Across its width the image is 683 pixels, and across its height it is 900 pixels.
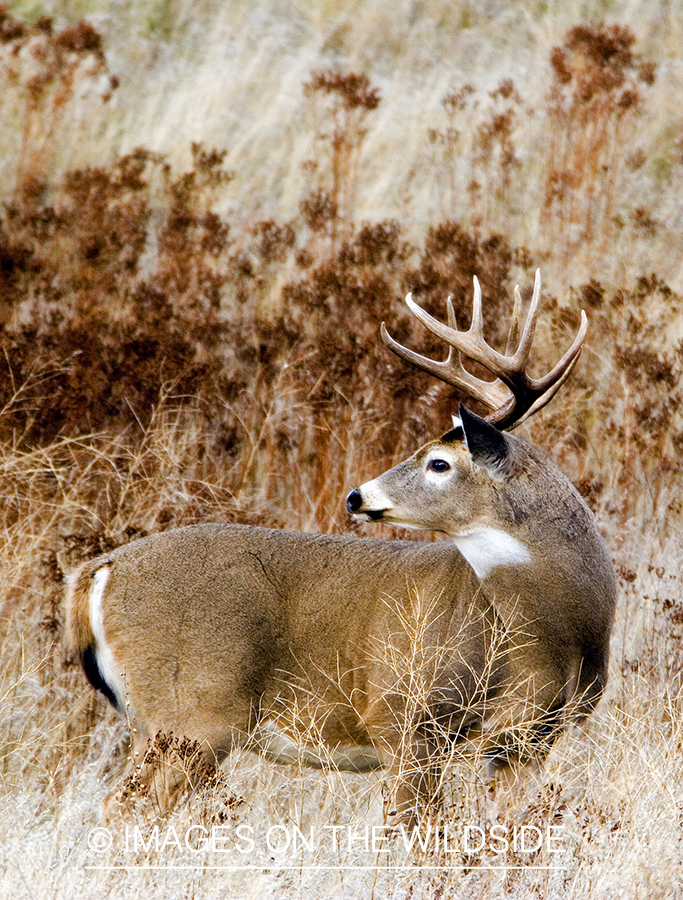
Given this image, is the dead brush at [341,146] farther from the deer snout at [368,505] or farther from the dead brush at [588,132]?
the deer snout at [368,505]

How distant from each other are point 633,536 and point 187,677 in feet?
10.8

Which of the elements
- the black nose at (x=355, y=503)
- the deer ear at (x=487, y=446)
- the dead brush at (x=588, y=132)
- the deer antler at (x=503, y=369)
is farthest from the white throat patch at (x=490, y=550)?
the dead brush at (x=588, y=132)

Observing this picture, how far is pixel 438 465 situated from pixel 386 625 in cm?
65

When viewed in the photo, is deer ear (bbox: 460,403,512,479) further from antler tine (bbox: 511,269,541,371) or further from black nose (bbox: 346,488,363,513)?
black nose (bbox: 346,488,363,513)

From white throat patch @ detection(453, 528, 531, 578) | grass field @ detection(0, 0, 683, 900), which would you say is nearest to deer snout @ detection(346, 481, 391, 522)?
white throat patch @ detection(453, 528, 531, 578)

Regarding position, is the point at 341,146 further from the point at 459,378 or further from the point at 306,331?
the point at 459,378

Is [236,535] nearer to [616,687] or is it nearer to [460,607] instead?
[460,607]

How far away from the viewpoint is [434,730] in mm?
4359

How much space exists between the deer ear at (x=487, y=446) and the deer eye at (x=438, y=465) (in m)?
0.13

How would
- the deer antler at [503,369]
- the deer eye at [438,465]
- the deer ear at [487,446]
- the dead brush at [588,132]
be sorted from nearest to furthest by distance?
the deer ear at [487,446], the deer eye at [438,465], the deer antler at [503,369], the dead brush at [588,132]

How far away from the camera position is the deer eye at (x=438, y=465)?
15.6ft

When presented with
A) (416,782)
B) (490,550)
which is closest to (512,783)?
(416,782)

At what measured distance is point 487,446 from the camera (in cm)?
462

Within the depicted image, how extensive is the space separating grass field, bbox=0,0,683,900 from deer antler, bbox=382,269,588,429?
4.20 ft
